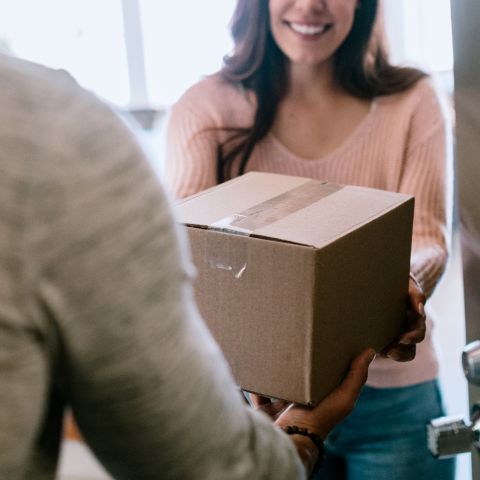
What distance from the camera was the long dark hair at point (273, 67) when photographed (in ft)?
4.64

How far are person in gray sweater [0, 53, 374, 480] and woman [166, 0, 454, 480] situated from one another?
2.78 feet

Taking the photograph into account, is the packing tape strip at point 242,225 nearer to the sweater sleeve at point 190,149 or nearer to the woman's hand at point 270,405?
the woman's hand at point 270,405

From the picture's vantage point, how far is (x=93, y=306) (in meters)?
0.44

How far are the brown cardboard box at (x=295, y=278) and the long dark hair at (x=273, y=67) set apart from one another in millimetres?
507

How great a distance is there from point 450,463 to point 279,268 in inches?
30.4

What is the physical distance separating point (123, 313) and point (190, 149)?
962 mm

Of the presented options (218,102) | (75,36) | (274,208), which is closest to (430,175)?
(218,102)

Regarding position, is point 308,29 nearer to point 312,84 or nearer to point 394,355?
point 312,84

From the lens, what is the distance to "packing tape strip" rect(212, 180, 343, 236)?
0.82 m

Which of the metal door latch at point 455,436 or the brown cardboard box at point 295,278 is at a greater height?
the brown cardboard box at point 295,278

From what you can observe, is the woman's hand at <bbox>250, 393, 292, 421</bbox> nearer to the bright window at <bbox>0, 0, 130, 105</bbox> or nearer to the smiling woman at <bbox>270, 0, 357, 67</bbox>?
the smiling woman at <bbox>270, 0, 357, 67</bbox>

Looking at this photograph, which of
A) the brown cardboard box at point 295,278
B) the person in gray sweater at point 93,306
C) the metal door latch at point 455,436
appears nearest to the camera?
the person in gray sweater at point 93,306

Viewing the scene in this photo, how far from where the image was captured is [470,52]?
2.86 ft

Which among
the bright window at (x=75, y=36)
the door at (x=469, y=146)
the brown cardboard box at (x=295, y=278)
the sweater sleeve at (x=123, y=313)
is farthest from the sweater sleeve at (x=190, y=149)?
the sweater sleeve at (x=123, y=313)
